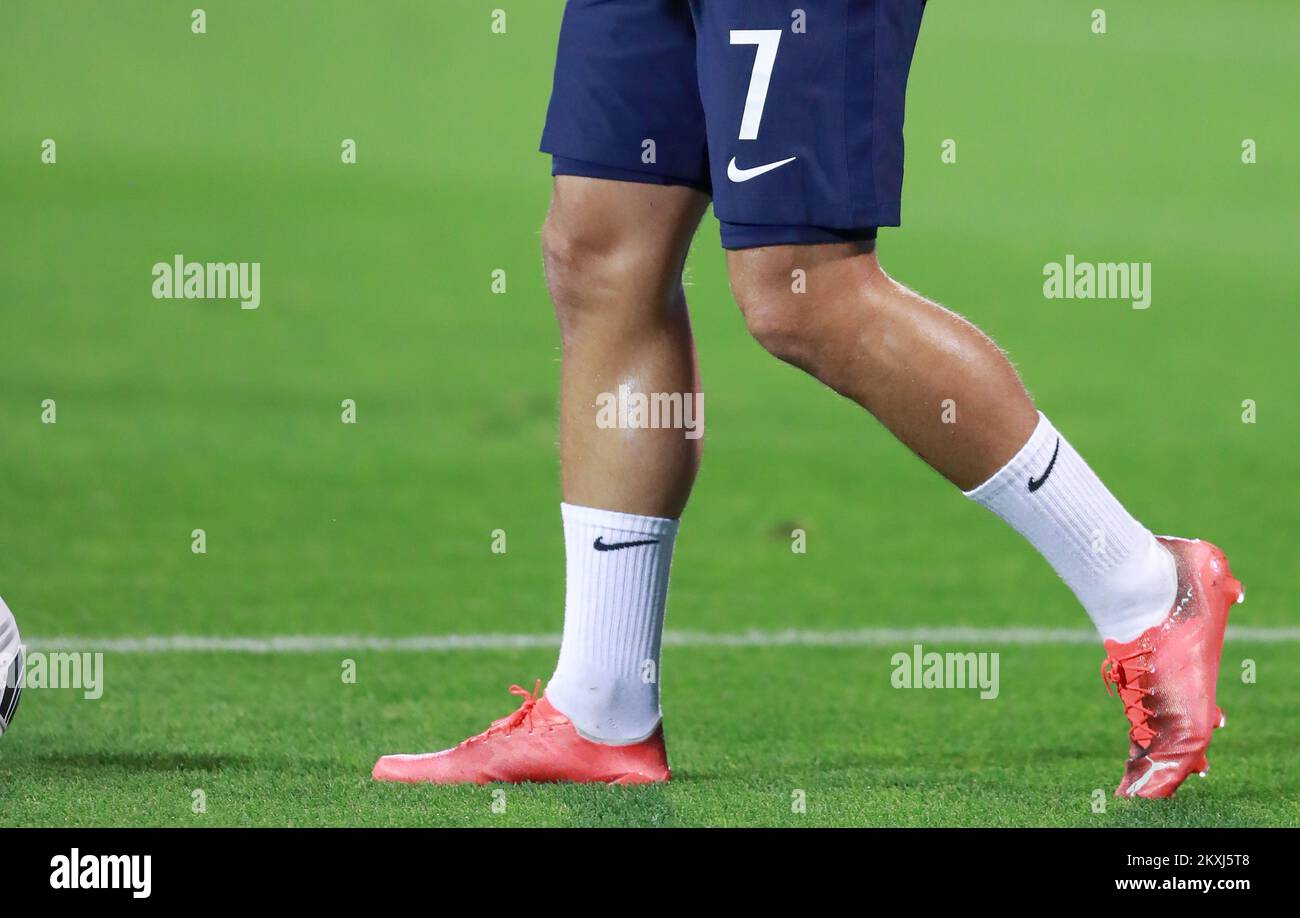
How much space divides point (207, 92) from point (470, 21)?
2.65 metres

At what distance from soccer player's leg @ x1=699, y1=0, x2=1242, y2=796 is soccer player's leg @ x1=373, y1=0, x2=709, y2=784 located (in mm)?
215

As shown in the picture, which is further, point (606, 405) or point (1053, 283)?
point (1053, 283)

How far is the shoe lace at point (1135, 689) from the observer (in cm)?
288

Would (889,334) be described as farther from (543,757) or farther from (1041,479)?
(543,757)

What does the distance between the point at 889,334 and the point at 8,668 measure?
4.44ft

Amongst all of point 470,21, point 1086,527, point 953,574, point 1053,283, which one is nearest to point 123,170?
point 470,21

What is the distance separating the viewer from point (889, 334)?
109 inches

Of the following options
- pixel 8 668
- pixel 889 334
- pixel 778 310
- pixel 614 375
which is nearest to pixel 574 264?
pixel 614 375

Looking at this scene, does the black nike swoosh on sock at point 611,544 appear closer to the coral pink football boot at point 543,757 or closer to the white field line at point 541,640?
the coral pink football boot at point 543,757

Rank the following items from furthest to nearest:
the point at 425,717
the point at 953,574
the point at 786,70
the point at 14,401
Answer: the point at 14,401 → the point at 953,574 → the point at 425,717 → the point at 786,70

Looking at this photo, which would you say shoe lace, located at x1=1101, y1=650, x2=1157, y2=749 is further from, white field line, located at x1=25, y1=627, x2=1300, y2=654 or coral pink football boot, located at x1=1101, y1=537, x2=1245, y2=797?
white field line, located at x1=25, y1=627, x2=1300, y2=654

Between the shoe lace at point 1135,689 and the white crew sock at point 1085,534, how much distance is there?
3 centimetres
